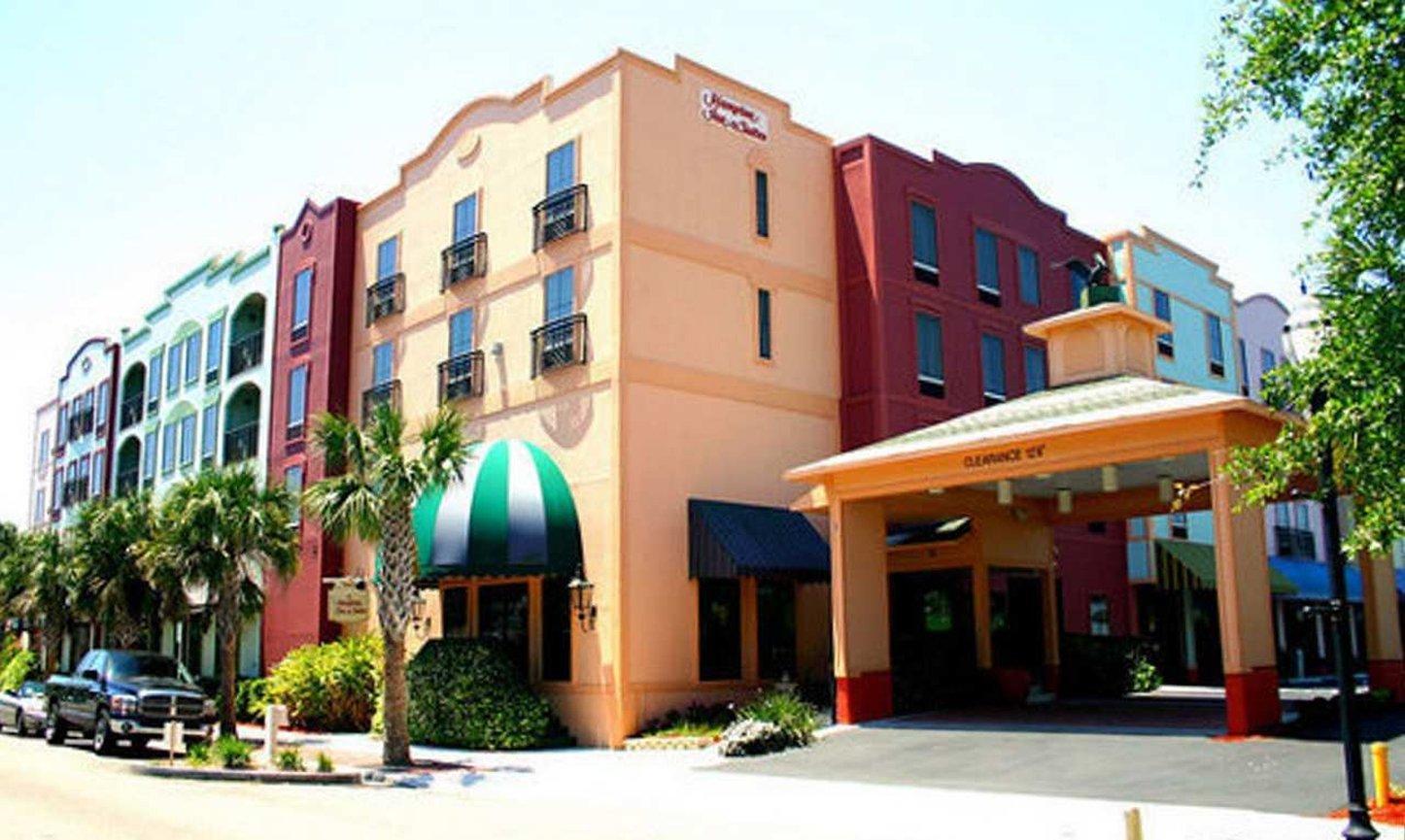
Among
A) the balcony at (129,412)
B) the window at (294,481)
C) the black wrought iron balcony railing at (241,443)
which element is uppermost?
the balcony at (129,412)

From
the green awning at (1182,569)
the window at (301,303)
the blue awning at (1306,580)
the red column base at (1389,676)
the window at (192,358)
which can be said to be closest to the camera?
the red column base at (1389,676)

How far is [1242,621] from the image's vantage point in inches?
737

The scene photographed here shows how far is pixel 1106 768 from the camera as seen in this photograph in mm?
17469

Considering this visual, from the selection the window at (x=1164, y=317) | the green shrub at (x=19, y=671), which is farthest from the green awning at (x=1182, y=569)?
the green shrub at (x=19, y=671)

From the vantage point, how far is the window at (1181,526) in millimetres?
39281

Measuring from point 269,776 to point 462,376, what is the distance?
1234 cm

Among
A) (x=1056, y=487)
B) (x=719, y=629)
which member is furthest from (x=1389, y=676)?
(x=719, y=629)

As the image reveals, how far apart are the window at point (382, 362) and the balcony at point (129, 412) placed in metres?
19.2

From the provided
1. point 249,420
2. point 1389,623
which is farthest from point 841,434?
point 249,420

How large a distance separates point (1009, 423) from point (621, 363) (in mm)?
7860

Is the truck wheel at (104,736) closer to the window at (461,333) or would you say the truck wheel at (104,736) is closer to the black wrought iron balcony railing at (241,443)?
the window at (461,333)

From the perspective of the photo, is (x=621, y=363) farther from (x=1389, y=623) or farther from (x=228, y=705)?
(x=1389, y=623)

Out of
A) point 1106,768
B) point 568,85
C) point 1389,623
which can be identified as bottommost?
point 1106,768

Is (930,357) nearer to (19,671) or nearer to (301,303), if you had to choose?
(301,303)
